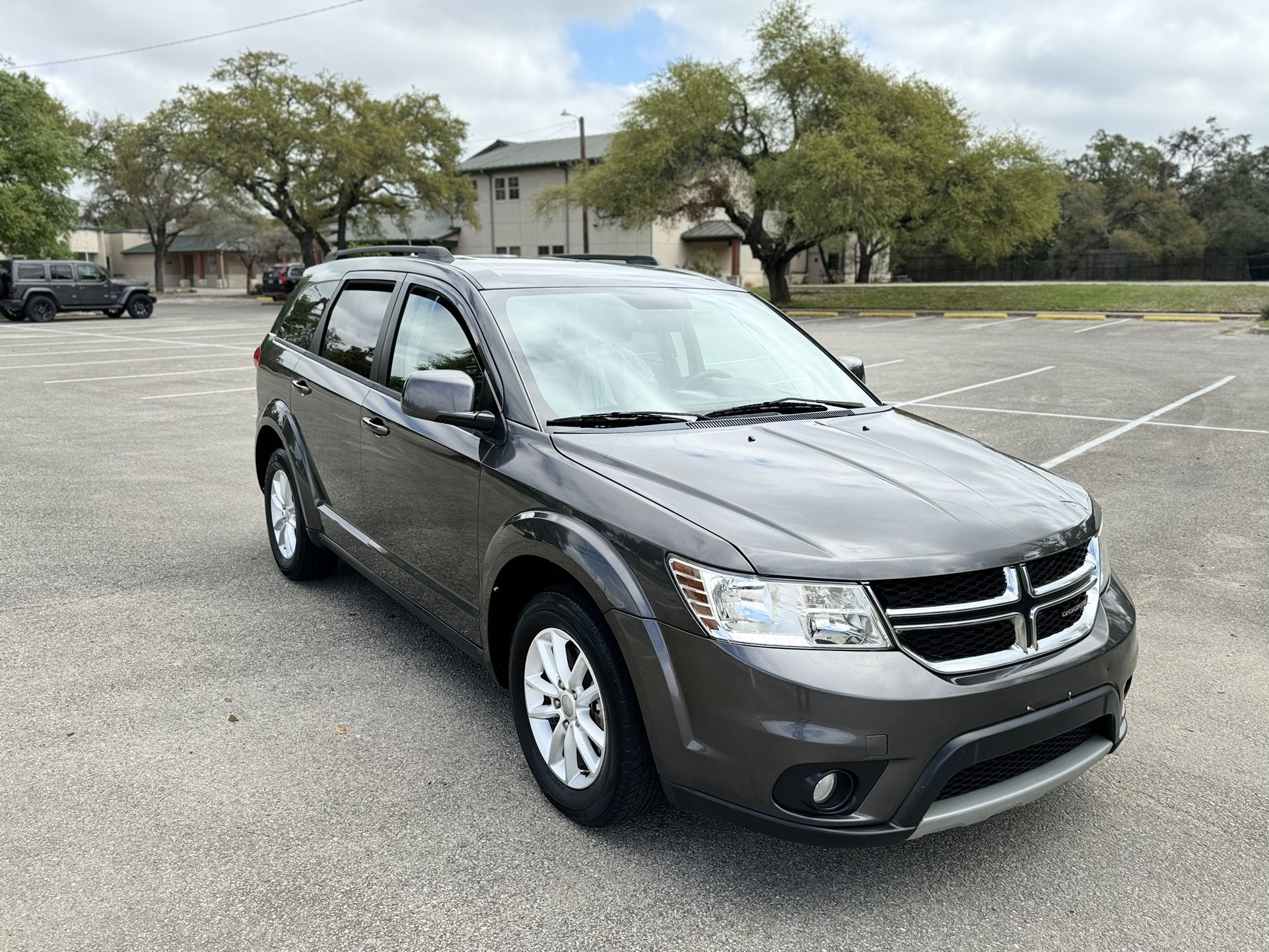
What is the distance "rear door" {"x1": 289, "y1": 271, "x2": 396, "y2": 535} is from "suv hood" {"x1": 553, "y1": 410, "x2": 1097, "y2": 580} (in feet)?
5.31

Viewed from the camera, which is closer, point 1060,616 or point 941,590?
point 941,590

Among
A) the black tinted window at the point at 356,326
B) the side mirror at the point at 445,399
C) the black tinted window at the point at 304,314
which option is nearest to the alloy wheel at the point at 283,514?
the black tinted window at the point at 304,314

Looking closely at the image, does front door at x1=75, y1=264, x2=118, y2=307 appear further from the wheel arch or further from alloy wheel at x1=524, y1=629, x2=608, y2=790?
alloy wheel at x1=524, y1=629, x2=608, y2=790

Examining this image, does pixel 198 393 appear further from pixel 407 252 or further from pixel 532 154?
pixel 532 154

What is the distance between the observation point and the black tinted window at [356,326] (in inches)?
178

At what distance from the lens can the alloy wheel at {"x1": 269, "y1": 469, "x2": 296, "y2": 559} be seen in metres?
5.37

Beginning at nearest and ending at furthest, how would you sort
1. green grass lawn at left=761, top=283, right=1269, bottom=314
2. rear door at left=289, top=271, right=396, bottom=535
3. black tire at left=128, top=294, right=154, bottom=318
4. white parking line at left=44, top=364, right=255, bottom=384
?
rear door at left=289, top=271, right=396, bottom=535, white parking line at left=44, top=364, right=255, bottom=384, green grass lawn at left=761, top=283, right=1269, bottom=314, black tire at left=128, top=294, right=154, bottom=318

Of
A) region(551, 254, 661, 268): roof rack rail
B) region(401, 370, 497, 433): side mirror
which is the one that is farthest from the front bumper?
region(551, 254, 661, 268): roof rack rail

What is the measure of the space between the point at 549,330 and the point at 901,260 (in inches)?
2570

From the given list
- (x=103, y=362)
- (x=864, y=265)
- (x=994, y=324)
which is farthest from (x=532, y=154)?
(x=103, y=362)

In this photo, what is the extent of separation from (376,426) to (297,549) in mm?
1401

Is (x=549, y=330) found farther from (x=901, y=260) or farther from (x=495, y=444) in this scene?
(x=901, y=260)

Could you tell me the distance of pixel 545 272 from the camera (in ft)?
13.9

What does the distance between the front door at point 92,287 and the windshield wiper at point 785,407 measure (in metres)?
33.2
